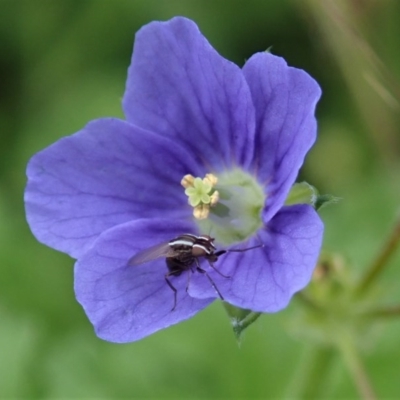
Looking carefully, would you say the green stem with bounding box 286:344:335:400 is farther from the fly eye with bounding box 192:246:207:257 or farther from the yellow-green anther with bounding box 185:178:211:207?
the fly eye with bounding box 192:246:207:257

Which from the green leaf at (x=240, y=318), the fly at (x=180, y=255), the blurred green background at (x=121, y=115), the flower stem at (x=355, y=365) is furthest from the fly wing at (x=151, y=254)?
the blurred green background at (x=121, y=115)

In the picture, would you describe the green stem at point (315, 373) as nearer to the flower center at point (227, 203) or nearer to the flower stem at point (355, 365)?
the flower stem at point (355, 365)

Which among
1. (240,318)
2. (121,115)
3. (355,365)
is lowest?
(355,365)

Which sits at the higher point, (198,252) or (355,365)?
(198,252)

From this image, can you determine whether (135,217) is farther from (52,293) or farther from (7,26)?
(7,26)

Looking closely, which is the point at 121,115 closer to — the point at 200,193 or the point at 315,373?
the point at 315,373

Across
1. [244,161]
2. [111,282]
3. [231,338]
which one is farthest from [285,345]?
[111,282]

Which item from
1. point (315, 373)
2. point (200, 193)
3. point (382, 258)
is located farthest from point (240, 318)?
point (315, 373)

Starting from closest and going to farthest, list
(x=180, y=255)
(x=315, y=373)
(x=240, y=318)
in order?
1. (x=240, y=318)
2. (x=180, y=255)
3. (x=315, y=373)
